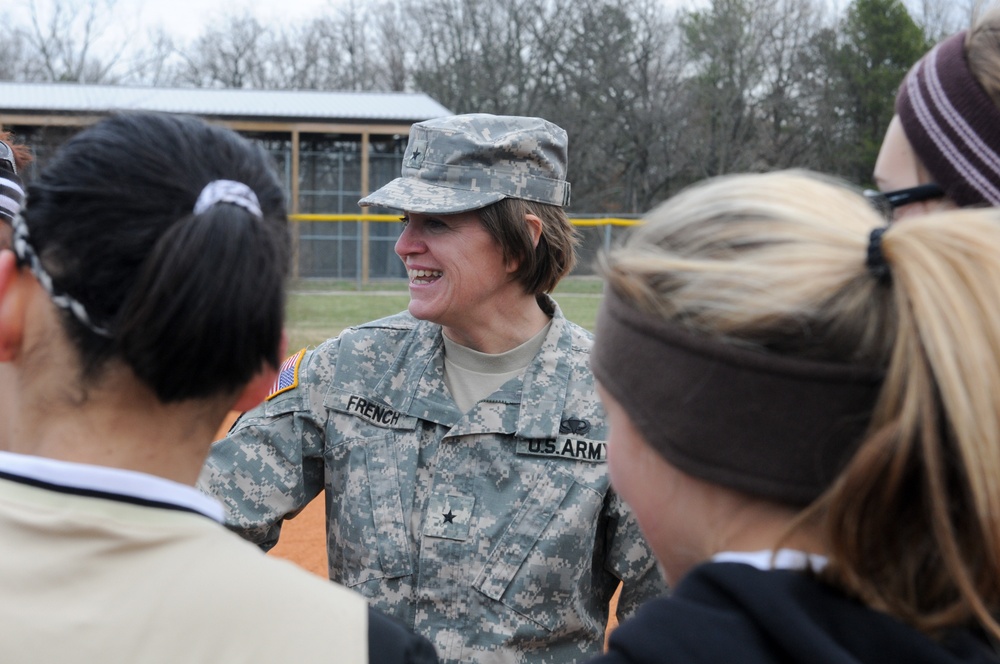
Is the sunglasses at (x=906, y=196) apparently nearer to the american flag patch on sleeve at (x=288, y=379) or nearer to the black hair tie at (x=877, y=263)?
the black hair tie at (x=877, y=263)

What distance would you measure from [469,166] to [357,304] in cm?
1646

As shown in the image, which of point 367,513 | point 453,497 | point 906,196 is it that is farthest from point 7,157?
point 906,196

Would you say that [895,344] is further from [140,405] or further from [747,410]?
[140,405]

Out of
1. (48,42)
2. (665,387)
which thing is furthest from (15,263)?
(48,42)

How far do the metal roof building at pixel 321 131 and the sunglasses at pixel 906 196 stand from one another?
2177cm

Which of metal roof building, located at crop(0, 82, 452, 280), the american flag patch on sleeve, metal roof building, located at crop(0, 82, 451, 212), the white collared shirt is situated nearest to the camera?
the white collared shirt

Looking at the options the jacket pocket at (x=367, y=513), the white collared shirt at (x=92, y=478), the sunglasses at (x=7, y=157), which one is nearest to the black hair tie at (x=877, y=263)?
the white collared shirt at (x=92, y=478)

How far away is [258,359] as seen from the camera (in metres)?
1.36

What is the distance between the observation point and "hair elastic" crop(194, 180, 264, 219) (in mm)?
1277

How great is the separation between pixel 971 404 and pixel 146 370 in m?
0.95

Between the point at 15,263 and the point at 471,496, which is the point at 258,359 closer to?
the point at 15,263

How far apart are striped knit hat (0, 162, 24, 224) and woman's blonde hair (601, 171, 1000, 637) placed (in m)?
1.97

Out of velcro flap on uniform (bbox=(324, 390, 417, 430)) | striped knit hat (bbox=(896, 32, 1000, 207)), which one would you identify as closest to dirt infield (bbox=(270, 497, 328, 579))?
velcro flap on uniform (bbox=(324, 390, 417, 430))

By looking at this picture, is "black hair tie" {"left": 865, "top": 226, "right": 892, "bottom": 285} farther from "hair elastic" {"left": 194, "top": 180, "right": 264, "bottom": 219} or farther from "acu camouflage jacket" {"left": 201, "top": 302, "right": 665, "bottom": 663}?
"acu camouflage jacket" {"left": 201, "top": 302, "right": 665, "bottom": 663}
